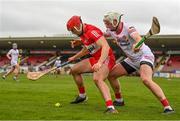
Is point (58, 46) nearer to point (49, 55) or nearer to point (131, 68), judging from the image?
point (49, 55)

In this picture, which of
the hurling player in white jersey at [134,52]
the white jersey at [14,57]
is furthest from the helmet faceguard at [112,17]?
the white jersey at [14,57]

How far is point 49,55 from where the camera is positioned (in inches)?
3319

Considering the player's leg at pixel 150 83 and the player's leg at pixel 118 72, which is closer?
the player's leg at pixel 150 83

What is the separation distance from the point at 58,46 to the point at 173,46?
70.2 feet

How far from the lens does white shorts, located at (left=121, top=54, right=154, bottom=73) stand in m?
9.84

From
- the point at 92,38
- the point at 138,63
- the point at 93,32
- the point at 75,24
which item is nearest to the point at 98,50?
the point at 92,38

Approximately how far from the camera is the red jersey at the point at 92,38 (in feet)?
32.8

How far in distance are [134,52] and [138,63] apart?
62cm

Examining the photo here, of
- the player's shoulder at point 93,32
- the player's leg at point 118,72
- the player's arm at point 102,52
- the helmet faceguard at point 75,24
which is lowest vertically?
the player's leg at point 118,72

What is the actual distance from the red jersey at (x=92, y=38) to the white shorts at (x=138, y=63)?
640 millimetres

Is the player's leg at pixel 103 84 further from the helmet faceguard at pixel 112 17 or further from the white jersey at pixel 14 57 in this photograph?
the white jersey at pixel 14 57

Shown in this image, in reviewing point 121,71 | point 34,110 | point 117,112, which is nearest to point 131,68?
point 121,71

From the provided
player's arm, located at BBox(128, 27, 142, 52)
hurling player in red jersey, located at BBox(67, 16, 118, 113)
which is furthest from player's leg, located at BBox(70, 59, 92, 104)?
player's arm, located at BBox(128, 27, 142, 52)

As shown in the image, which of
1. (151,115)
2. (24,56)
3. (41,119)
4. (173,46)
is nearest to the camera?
(41,119)
